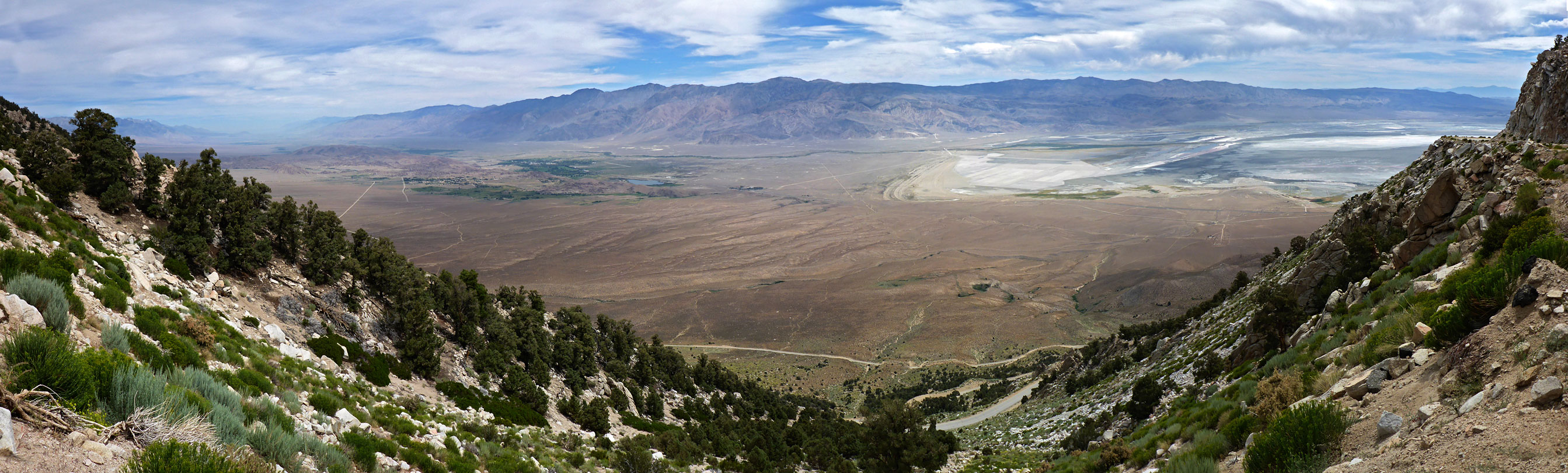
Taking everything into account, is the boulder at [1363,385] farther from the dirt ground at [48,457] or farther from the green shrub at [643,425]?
the green shrub at [643,425]

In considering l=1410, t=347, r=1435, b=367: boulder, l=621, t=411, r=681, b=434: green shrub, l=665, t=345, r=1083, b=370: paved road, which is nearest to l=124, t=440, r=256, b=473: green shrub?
l=1410, t=347, r=1435, b=367: boulder

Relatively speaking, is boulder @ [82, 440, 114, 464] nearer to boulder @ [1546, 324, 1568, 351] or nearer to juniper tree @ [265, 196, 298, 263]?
boulder @ [1546, 324, 1568, 351]

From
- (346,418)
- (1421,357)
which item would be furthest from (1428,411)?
(346,418)

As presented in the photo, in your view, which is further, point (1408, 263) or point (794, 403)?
point (794, 403)

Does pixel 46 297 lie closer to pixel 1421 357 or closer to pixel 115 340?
pixel 115 340

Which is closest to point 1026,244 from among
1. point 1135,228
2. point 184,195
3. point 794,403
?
point 1135,228

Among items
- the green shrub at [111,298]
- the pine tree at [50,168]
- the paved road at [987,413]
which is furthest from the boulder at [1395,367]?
the pine tree at [50,168]

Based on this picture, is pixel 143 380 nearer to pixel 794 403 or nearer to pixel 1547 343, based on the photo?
pixel 1547 343
